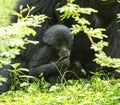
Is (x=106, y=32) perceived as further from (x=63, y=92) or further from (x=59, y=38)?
(x=63, y=92)

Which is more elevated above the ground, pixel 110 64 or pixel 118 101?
pixel 110 64

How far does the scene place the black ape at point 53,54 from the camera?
4.42 metres

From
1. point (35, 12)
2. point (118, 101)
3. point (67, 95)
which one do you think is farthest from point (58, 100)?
point (35, 12)

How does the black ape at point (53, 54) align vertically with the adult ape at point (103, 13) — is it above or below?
below

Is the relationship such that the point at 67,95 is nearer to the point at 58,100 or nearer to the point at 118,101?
the point at 58,100

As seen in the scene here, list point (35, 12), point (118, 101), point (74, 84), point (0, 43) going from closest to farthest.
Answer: point (0, 43) < point (118, 101) < point (74, 84) < point (35, 12)

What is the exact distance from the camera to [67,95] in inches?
144

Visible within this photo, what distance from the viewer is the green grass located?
341cm

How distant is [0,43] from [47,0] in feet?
7.90

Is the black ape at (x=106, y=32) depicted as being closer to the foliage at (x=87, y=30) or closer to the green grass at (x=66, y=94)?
the green grass at (x=66, y=94)

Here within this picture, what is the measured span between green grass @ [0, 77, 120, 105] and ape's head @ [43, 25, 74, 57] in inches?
13.7

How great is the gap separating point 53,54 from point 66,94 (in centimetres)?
90

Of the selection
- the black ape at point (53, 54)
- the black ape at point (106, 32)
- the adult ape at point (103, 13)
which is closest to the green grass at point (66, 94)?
the black ape at point (53, 54)

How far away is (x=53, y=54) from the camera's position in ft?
14.9
